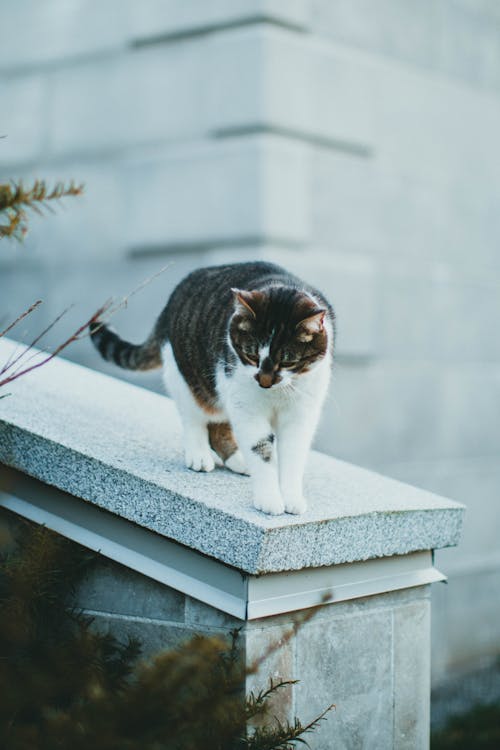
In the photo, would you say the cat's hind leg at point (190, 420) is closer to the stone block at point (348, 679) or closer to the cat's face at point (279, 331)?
the cat's face at point (279, 331)

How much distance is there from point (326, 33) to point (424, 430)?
6.10 ft

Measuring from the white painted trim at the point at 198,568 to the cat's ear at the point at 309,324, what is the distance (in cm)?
53

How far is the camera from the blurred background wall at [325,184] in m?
3.98

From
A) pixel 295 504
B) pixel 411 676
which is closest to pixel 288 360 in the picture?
pixel 295 504

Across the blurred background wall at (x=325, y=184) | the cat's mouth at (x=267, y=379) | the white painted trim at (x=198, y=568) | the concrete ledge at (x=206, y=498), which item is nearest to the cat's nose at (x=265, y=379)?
the cat's mouth at (x=267, y=379)

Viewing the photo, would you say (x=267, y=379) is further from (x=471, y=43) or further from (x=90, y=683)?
(x=471, y=43)

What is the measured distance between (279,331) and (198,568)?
593 millimetres

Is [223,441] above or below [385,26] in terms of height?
below

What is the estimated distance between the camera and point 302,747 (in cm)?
201

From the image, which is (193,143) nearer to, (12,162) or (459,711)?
(12,162)

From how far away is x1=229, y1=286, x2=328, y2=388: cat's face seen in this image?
2.24m

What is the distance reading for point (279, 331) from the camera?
226cm

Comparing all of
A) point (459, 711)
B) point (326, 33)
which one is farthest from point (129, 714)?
point (326, 33)

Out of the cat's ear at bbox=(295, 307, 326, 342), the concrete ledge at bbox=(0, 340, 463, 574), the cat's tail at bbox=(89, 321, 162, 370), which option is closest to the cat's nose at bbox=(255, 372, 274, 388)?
the cat's ear at bbox=(295, 307, 326, 342)
